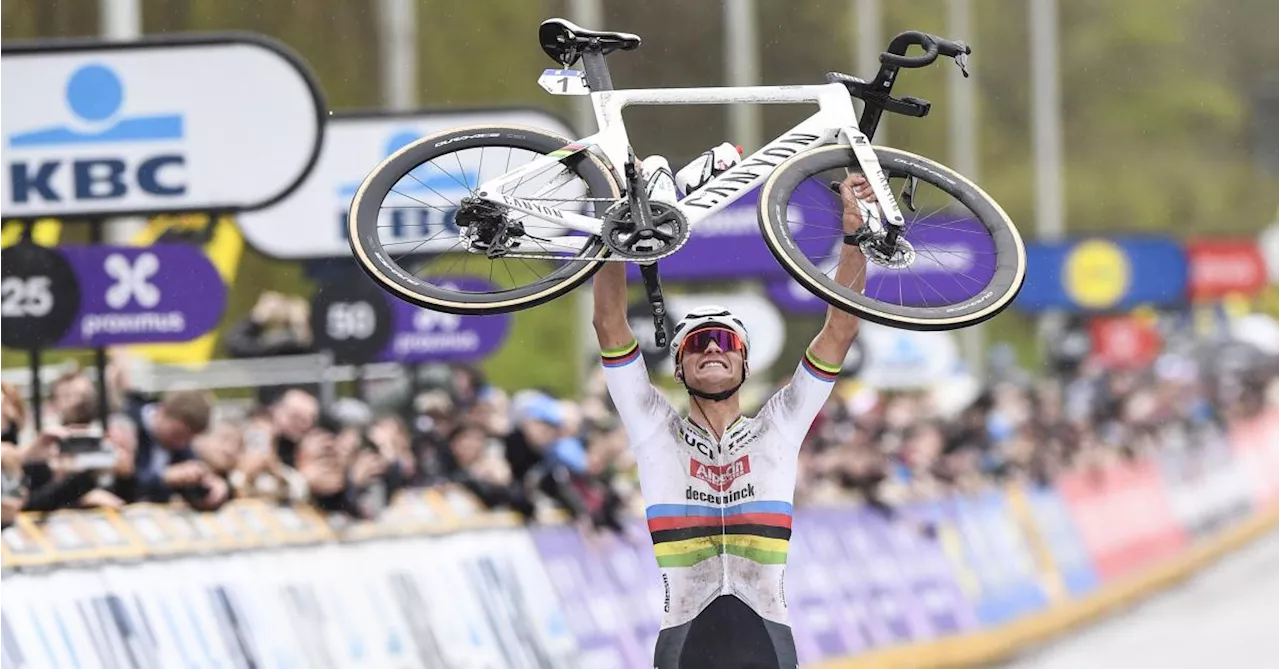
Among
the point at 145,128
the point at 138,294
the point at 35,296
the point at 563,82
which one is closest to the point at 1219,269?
the point at 145,128

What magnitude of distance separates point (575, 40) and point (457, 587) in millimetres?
4674

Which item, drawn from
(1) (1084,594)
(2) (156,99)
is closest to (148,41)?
(2) (156,99)

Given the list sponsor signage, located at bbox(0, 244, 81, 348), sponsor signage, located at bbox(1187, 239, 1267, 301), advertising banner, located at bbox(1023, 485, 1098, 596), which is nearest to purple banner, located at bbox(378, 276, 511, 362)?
sponsor signage, located at bbox(0, 244, 81, 348)

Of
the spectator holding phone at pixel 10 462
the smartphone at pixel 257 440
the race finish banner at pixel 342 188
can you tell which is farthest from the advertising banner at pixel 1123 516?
the spectator holding phone at pixel 10 462

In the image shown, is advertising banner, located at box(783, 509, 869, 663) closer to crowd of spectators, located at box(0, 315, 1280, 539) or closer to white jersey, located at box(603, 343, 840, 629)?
crowd of spectators, located at box(0, 315, 1280, 539)

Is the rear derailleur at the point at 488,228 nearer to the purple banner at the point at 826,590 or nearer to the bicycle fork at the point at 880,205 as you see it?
the bicycle fork at the point at 880,205

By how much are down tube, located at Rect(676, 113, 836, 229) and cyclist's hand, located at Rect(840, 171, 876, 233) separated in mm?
200

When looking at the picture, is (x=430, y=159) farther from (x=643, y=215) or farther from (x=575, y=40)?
(x=643, y=215)

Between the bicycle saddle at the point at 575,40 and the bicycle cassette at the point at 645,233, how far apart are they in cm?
54

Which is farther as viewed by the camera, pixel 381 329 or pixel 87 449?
pixel 381 329

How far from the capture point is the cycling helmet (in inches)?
267

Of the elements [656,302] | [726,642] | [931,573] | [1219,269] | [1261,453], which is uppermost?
[656,302]

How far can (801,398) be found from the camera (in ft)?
22.8

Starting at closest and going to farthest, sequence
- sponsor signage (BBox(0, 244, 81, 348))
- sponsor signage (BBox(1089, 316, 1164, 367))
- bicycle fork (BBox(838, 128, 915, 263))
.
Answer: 1. bicycle fork (BBox(838, 128, 915, 263))
2. sponsor signage (BBox(0, 244, 81, 348))
3. sponsor signage (BBox(1089, 316, 1164, 367))
